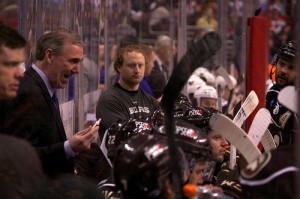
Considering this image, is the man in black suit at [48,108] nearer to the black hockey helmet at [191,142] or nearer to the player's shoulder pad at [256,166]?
the black hockey helmet at [191,142]

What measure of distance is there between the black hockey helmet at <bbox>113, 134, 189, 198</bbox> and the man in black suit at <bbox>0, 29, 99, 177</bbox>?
0.82 feet

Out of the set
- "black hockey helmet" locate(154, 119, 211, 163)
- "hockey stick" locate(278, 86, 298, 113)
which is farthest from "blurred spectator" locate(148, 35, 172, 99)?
"hockey stick" locate(278, 86, 298, 113)

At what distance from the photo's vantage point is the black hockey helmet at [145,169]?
2473 millimetres

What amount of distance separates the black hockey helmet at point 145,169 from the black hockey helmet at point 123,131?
0.54 m

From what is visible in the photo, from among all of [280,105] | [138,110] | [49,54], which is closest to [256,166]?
[49,54]

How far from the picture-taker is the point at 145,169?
2.47m

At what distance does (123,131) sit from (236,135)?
632mm

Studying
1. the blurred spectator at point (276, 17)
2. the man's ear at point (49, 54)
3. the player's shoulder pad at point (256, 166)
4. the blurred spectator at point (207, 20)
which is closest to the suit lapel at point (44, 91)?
the man's ear at point (49, 54)

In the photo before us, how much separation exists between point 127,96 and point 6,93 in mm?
2223

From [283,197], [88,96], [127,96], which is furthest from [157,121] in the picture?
[88,96]

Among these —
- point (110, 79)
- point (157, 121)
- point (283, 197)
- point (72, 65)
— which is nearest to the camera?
point (283, 197)

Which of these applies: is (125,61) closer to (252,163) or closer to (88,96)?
(88,96)

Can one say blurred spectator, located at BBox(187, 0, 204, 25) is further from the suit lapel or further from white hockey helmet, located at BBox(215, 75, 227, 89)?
the suit lapel

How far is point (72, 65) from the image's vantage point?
3539 mm
